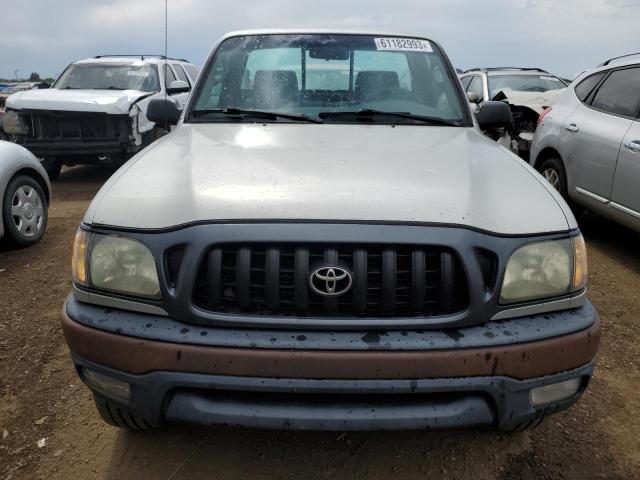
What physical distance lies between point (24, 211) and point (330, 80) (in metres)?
3.42

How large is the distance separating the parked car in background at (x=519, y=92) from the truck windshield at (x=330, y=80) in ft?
14.1

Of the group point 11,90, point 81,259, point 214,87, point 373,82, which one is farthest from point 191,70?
point 11,90

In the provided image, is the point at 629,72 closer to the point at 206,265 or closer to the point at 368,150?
the point at 368,150

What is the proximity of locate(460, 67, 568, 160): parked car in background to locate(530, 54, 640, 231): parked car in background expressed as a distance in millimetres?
1794

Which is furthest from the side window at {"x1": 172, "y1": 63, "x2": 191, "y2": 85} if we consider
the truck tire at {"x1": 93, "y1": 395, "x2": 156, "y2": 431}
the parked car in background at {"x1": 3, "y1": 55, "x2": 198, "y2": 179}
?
the truck tire at {"x1": 93, "y1": 395, "x2": 156, "y2": 431}

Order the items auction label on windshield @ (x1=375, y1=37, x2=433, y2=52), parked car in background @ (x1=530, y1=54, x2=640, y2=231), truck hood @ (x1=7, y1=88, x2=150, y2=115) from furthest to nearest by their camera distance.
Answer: truck hood @ (x1=7, y1=88, x2=150, y2=115), parked car in background @ (x1=530, y1=54, x2=640, y2=231), auction label on windshield @ (x1=375, y1=37, x2=433, y2=52)

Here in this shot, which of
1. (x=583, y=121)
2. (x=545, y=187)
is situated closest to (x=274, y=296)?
(x=545, y=187)

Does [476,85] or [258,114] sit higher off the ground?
[258,114]

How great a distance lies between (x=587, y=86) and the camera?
5.26 m

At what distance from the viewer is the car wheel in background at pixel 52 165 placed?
856 cm

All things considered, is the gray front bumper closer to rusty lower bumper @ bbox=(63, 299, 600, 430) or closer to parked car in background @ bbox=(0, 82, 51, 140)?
rusty lower bumper @ bbox=(63, 299, 600, 430)

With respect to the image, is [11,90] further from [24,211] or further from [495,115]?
[495,115]

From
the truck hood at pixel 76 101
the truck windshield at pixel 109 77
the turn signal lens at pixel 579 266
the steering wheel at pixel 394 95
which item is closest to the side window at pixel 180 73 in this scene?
the truck windshield at pixel 109 77

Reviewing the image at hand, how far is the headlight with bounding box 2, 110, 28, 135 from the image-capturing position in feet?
25.6
